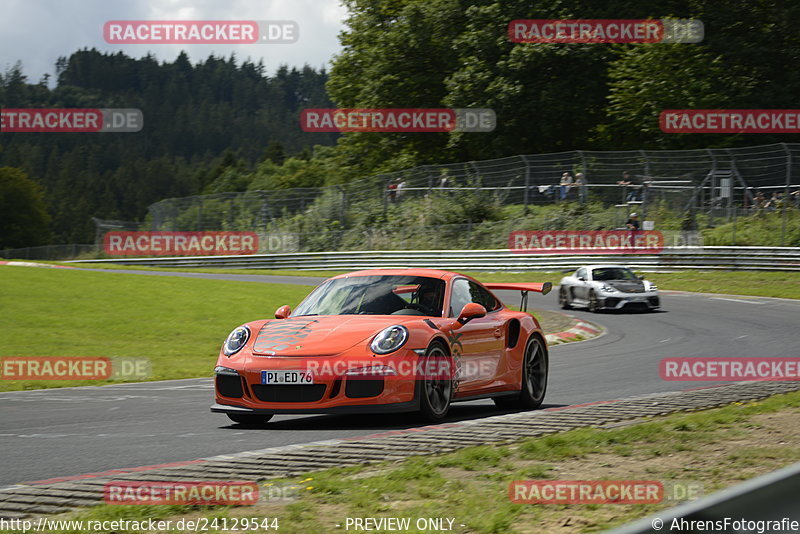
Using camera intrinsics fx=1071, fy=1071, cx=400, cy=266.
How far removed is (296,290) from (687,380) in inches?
697

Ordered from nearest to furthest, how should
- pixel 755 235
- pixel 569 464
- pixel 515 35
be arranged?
pixel 569 464 < pixel 755 235 < pixel 515 35

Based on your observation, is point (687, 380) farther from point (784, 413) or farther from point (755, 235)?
point (755, 235)

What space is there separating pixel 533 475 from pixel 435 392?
285 cm

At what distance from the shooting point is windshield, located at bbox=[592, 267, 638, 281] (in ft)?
85.4

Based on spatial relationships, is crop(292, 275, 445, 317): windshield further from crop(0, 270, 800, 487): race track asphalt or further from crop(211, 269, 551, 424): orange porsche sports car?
crop(0, 270, 800, 487): race track asphalt

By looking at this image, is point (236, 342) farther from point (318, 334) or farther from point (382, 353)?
point (382, 353)

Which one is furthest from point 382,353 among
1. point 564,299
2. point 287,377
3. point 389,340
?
point 564,299

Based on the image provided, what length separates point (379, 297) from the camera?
31.1 ft

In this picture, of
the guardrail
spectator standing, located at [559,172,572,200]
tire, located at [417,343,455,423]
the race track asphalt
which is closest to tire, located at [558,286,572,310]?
the race track asphalt

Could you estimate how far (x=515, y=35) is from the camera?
50.0 metres

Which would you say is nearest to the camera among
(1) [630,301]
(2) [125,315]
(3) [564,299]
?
(2) [125,315]

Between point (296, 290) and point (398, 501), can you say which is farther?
point (296, 290)

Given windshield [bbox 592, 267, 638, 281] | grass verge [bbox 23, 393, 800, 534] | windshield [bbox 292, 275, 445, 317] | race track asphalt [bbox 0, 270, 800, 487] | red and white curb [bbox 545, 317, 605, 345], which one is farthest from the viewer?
windshield [bbox 592, 267, 638, 281]

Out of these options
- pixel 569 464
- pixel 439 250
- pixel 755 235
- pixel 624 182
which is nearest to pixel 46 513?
pixel 569 464
